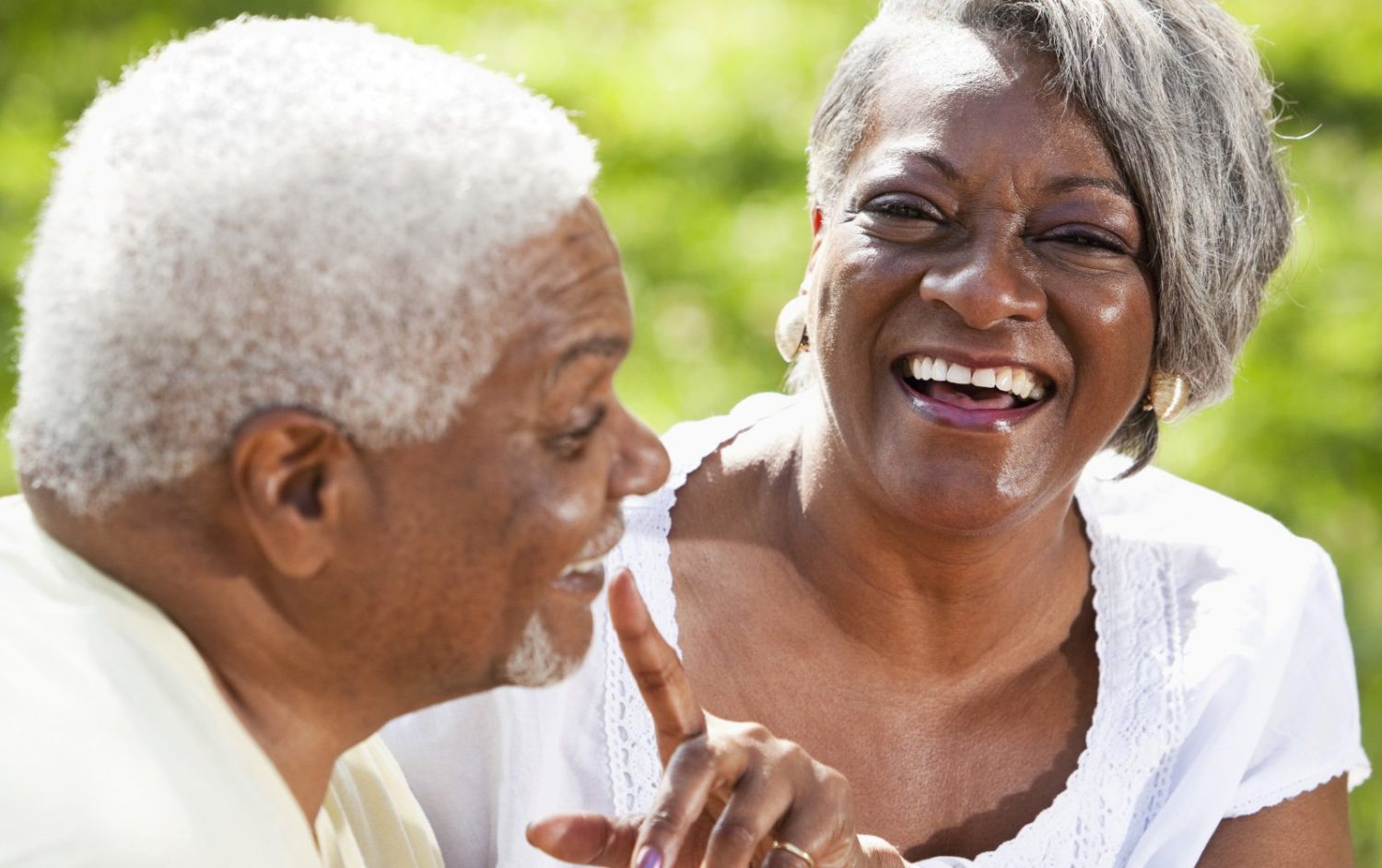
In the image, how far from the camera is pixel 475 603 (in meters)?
1.88

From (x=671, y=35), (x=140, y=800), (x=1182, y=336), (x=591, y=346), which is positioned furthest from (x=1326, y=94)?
(x=140, y=800)

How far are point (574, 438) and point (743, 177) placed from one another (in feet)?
13.6

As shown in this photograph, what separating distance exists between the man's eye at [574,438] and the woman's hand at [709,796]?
0.25 metres

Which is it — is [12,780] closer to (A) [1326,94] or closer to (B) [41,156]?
(B) [41,156]

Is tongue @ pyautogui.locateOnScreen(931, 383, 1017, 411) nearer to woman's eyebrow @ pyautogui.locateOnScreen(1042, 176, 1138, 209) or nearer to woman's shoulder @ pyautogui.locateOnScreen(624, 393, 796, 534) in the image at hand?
woman's eyebrow @ pyautogui.locateOnScreen(1042, 176, 1138, 209)

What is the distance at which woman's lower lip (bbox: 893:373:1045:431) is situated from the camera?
2680 mm

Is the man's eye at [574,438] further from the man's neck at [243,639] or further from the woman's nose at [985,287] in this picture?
the woman's nose at [985,287]

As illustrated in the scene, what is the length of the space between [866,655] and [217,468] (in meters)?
1.48

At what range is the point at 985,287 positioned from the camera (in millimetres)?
2635

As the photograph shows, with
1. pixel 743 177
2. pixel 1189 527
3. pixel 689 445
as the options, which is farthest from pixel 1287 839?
pixel 743 177

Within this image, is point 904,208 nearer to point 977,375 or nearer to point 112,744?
point 977,375

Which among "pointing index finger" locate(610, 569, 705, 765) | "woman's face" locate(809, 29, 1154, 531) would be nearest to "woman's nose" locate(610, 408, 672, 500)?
"pointing index finger" locate(610, 569, 705, 765)

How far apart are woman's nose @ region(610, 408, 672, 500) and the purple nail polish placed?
1.26 ft

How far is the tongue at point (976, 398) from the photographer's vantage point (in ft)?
8.92
